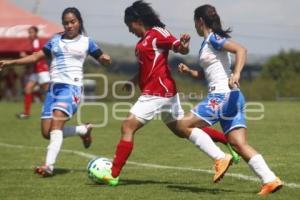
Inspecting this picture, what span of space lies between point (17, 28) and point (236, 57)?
2608 centimetres

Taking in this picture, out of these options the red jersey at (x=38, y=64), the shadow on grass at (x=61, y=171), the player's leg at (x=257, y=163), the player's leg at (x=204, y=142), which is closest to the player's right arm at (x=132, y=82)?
the player's leg at (x=204, y=142)

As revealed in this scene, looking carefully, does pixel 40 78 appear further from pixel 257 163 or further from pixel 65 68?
pixel 257 163

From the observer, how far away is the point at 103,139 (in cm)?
1559

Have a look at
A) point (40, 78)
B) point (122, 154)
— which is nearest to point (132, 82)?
point (122, 154)

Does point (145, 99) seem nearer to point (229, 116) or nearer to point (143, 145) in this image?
point (229, 116)

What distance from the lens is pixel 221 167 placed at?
8188mm

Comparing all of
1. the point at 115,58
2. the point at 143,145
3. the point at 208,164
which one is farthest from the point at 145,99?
the point at 115,58

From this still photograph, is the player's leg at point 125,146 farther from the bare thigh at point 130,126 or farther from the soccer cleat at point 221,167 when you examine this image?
the soccer cleat at point 221,167

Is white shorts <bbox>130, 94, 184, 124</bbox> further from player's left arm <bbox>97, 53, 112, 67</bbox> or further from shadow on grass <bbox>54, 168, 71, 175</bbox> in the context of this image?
shadow on grass <bbox>54, 168, 71, 175</bbox>

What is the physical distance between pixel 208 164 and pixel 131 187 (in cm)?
246

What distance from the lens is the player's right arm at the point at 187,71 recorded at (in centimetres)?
845

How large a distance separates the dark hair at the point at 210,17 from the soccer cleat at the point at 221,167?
1265 mm

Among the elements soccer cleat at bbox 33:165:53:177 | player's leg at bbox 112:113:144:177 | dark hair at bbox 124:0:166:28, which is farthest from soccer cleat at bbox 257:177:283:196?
soccer cleat at bbox 33:165:53:177

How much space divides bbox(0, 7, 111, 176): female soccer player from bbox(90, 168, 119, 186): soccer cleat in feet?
3.58
